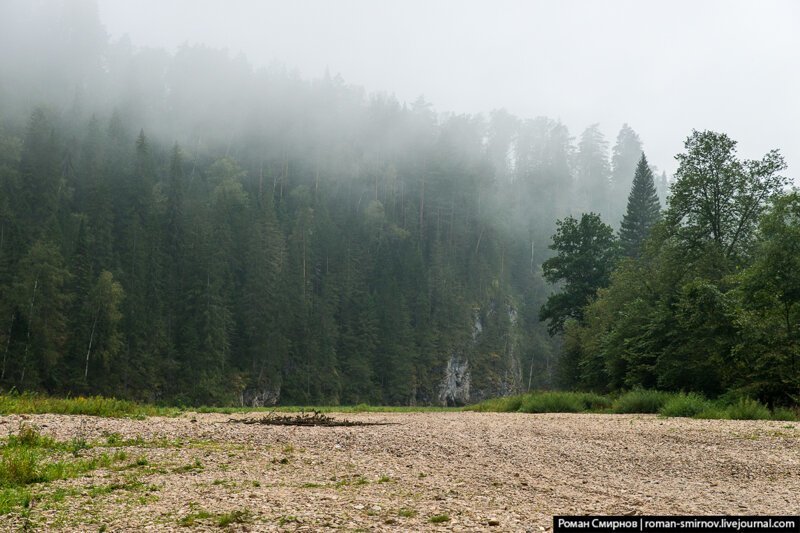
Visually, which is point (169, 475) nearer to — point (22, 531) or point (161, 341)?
point (22, 531)

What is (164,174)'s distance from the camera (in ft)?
283

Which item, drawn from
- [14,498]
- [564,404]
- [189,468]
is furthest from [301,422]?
[564,404]

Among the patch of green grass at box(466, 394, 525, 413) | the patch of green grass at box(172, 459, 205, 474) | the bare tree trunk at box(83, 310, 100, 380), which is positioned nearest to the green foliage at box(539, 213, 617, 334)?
the patch of green grass at box(466, 394, 525, 413)

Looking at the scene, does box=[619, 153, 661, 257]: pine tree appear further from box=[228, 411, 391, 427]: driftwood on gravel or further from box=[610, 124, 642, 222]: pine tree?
box=[610, 124, 642, 222]: pine tree

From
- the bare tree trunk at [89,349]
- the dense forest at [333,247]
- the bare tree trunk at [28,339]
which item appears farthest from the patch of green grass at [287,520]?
the bare tree trunk at [89,349]

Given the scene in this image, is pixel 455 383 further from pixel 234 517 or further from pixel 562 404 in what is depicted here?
pixel 234 517

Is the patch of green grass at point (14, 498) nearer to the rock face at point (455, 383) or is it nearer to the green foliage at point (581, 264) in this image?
the green foliage at point (581, 264)

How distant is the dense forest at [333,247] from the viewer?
112 ft

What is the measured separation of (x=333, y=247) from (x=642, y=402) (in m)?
65.7

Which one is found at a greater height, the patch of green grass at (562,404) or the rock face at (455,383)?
the patch of green grass at (562,404)

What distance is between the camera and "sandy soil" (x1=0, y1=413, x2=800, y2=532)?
24.5 feet

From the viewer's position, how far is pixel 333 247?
3440 inches

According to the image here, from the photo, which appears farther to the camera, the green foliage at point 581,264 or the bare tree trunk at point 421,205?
the bare tree trunk at point 421,205

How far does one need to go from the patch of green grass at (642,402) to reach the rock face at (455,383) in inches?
2229
